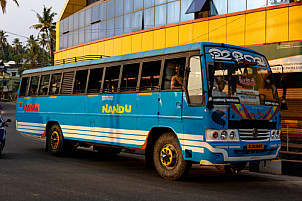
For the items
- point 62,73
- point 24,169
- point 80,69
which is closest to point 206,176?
point 24,169

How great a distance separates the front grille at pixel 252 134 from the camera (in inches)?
Result: 310

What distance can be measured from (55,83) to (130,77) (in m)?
4.35

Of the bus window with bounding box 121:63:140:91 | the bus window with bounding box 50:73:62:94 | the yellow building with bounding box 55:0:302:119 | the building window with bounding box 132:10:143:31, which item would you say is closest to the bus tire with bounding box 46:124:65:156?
the bus window with bounding box 50:73:62:94

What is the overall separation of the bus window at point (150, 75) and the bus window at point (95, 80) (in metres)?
2.03

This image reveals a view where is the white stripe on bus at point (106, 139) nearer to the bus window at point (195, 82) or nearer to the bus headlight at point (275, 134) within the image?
the bus window at point (195, 82)

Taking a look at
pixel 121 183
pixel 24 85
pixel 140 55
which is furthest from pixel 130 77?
pixel 24 85

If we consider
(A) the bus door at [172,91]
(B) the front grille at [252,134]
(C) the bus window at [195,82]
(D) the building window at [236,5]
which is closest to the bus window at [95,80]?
(A) the bus door at [172,91]

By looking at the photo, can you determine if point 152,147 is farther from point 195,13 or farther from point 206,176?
point 195,13

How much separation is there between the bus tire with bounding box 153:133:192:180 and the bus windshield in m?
1.59

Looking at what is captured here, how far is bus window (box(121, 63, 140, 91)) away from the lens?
32.6 feet

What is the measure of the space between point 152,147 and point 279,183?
3.09 m

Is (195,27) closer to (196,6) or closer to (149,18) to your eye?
(196,6)

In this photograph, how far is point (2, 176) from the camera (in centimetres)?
841

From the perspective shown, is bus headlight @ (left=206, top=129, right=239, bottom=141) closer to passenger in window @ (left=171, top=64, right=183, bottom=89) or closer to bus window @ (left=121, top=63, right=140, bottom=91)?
passenger in window @ (left=171, top=64, right=183, bottom=89)
